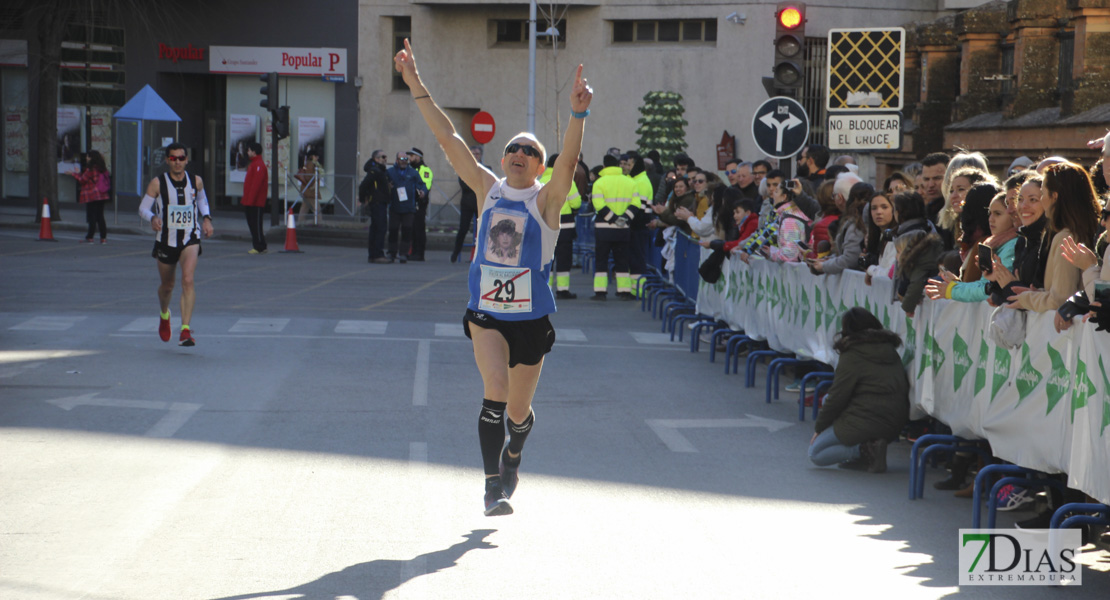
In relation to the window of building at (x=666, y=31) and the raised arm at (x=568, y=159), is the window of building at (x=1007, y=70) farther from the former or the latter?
the raised arm at (x=568, y=159)

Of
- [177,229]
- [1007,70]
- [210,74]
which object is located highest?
[210,74]

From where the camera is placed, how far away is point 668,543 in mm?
6438

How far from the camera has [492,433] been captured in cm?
686

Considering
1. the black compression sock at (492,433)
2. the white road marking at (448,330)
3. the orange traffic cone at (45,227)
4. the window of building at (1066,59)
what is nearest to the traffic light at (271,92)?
the orange traffic cone at (45,227)

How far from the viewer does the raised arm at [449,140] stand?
7020 millimetres

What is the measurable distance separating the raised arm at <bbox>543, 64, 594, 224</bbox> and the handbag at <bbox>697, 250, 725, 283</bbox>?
7325 millimetres

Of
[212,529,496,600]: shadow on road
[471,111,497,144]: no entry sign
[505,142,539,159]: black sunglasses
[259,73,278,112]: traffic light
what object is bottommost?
[212,529,496,600]: shadow on road

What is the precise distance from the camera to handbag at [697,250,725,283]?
46.1 ft

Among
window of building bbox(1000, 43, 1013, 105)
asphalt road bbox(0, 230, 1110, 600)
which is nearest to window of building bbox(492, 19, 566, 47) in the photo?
window of building bbox(1000, 43, 1013, 105)

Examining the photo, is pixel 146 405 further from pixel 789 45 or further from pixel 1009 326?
pixel 789 45

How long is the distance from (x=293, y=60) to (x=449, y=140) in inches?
1327

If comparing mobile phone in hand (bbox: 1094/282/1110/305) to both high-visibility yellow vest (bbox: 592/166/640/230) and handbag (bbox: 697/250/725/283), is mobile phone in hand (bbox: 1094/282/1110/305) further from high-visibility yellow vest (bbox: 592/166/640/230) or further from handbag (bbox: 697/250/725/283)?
high-visibility yellow vest (bbox: 592/166/640/230)

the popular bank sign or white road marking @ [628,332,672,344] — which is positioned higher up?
the popular bank sign

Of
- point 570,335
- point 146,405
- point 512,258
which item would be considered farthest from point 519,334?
point 570,335
